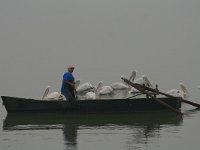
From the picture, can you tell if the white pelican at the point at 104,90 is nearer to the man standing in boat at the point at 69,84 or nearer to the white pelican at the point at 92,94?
the white pelican at the point at 92,94

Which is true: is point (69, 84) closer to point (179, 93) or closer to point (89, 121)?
point (89, 121)

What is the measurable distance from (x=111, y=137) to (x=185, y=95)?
466 inches

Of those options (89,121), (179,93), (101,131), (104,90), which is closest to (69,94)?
(89,121)

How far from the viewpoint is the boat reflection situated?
76.3ft

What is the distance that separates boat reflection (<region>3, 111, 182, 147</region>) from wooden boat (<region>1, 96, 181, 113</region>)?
0.18m

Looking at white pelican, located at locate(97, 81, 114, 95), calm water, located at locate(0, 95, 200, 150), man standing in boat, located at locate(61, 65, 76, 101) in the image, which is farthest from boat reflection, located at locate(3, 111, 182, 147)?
white pelican, located at locate(97, 81, 114, 95)

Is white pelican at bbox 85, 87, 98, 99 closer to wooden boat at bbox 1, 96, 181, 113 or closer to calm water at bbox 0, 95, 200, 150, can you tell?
calm water at bbox 0, 95, 200, 150

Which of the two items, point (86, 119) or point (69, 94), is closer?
point (86, 119)

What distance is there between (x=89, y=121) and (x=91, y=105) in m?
1.10

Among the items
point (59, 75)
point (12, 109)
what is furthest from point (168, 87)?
point (12, 109)

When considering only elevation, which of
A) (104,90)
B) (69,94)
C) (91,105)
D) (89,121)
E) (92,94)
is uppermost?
(104,90)

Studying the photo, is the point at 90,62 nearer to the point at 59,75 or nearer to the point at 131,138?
the point at 59,75

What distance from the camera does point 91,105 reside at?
84.0 feet

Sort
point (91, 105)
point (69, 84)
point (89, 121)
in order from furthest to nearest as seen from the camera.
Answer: point (91, 105) → point (69, 84) → point (89, 121)
